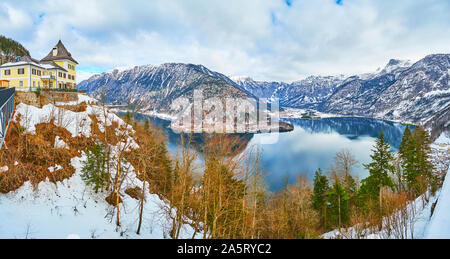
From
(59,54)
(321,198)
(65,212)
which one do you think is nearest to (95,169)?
(65,212)

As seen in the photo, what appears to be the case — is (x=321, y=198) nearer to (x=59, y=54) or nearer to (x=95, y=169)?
(x=95, y=169)

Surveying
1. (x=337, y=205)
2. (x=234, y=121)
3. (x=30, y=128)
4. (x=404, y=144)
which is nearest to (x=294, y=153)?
(x=404, y=144)

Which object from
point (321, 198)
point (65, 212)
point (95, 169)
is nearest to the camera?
point (65, 212)

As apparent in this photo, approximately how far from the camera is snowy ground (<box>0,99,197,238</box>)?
9.62m

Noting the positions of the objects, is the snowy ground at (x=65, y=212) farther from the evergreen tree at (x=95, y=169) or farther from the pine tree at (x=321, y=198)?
the pine tree at (x=321, y=198)

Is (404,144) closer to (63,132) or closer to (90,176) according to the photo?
(90,176)

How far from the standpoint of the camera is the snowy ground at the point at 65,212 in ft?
31.6

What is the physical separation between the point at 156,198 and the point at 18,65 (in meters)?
27.8

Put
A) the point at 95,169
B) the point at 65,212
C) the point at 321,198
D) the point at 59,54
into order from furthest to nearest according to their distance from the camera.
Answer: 1. the point at 59,54
2. the point at 321,198
3. the point at 95,169
4. the point at 65,212

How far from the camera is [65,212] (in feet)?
38.4

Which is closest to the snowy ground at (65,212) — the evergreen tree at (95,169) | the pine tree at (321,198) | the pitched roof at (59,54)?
the evergreen tree at (95,169)

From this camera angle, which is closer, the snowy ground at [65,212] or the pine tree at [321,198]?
the snowy ground at [65,212]
